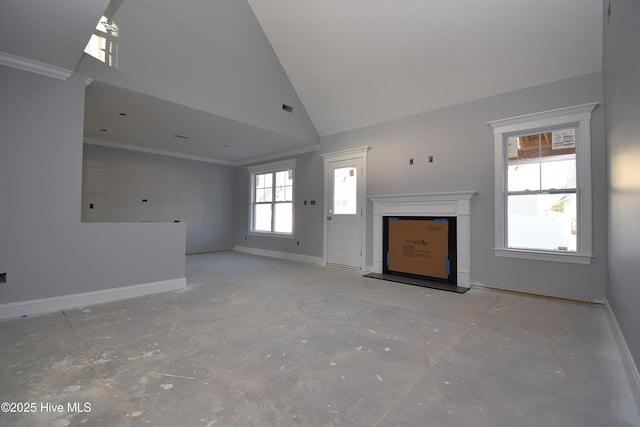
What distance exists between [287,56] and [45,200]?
12.8 ft

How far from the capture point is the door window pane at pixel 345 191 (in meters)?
5.60

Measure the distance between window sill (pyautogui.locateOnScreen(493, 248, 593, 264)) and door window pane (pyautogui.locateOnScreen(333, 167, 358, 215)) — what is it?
2.49 meters

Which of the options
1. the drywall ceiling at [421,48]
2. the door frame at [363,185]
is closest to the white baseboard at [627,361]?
the drywall ceiling at [421,48]

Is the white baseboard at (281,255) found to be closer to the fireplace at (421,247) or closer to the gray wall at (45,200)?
the fireplace at (421,247)

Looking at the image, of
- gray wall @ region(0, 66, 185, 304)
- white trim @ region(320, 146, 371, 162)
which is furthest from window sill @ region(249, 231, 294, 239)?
gray wall @ region(0, 66, 185, 304)

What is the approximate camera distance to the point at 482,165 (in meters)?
4.10

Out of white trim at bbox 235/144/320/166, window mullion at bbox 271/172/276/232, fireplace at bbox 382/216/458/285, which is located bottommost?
fireplace at bbox 382/216/458/285

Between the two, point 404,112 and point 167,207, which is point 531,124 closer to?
point 404,112

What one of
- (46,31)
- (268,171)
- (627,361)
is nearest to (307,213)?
(268,171)

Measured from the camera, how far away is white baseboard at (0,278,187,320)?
2799 mm

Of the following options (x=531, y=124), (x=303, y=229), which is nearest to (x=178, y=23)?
(x=303, y=229)

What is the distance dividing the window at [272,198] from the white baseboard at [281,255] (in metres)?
0.49

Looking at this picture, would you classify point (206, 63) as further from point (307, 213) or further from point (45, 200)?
point (307, 213)

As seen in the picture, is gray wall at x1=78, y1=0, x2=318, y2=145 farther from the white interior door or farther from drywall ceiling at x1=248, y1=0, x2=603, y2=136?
the white interior door
